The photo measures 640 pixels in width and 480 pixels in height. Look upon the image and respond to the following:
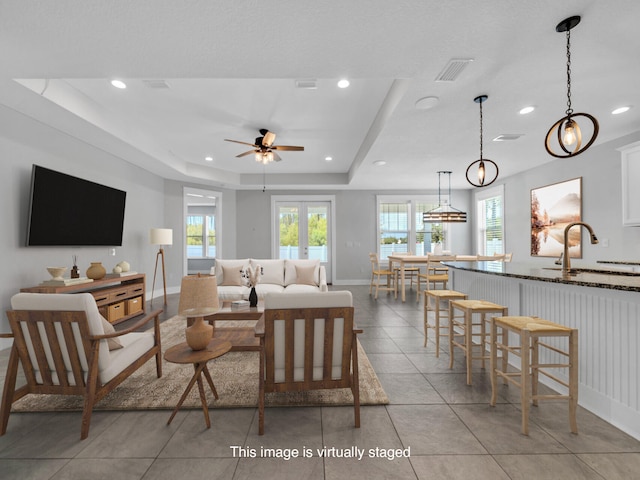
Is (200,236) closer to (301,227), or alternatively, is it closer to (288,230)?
(288,230)

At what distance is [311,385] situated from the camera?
1996 millimetres

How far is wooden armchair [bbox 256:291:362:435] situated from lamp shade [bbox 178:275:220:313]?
0.41 meters

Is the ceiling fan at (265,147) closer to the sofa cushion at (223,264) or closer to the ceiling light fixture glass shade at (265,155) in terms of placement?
the ceiling light fixture glass shade at (265,155)

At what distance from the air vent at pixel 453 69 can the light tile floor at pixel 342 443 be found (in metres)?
2.63

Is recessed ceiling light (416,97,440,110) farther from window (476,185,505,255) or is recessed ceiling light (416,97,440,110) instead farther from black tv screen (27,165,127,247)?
window (476,185,505,255)

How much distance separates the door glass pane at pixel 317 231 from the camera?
835 centimetres

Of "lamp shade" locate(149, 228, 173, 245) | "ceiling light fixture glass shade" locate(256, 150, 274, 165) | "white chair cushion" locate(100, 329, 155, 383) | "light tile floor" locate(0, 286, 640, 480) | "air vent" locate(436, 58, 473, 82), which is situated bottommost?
"light tile floor" locate(0, 286, 640, 480)

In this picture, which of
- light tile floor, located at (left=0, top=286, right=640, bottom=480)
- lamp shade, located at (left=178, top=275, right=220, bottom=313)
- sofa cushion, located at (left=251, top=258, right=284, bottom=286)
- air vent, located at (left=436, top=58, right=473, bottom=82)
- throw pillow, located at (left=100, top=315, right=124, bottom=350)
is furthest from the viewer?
sofa cushion, located at (left=251, top=258, right=284, bottom=286)

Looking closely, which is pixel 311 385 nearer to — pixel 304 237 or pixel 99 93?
pixel 99 93

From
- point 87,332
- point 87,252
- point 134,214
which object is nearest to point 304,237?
point 134,214

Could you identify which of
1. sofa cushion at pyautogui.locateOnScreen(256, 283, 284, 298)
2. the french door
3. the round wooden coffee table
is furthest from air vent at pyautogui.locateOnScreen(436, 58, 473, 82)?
the french door

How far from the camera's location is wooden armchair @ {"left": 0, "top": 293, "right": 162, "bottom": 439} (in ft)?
6.02

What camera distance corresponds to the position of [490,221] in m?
7.62

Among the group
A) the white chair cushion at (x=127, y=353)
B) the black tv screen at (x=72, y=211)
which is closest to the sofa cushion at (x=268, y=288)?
the white chair cushion at (x=127, y=353)
